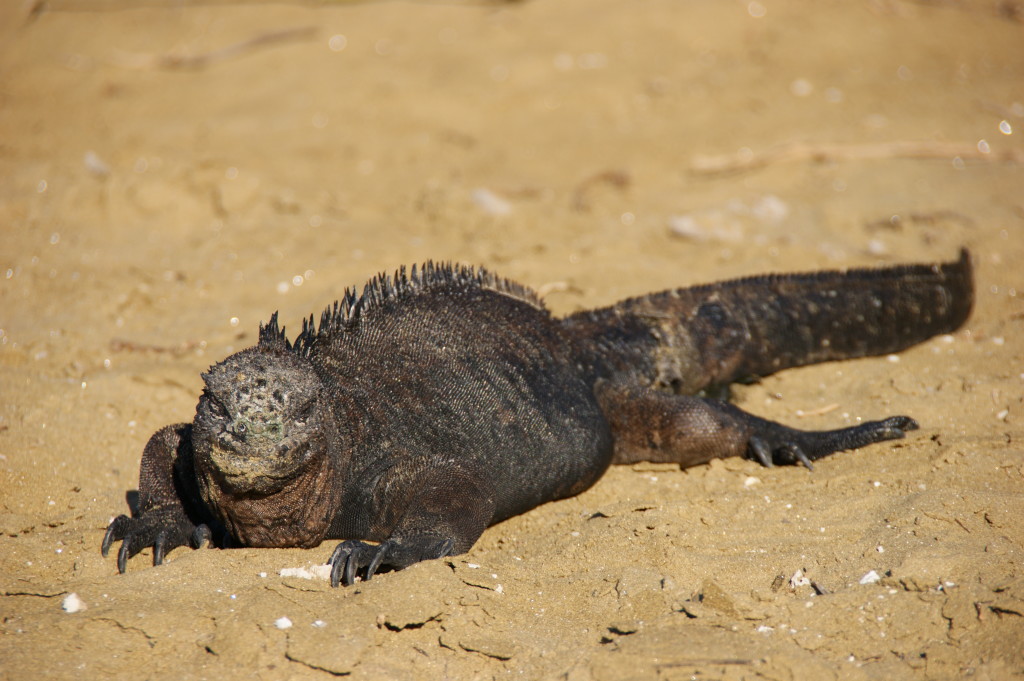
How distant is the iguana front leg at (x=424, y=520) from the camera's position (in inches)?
122

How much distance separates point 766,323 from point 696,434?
3.08 ft

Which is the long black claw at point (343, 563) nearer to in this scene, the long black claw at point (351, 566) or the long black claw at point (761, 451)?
the long black claw at point (351, 566)

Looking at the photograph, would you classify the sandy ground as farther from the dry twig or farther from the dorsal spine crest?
the dorsal spine crest

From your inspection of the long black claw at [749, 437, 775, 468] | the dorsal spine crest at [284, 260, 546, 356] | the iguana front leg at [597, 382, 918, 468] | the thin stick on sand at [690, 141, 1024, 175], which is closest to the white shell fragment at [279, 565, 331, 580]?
the dorsal spine crest at [284, 260, 546, 356]

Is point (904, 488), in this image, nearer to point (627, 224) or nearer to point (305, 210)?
point (627, 224)

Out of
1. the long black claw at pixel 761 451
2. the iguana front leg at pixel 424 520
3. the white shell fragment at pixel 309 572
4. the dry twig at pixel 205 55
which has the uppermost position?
the dry twig at pixel 205 55

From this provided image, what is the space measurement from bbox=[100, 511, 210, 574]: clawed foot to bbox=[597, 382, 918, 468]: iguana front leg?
191cm

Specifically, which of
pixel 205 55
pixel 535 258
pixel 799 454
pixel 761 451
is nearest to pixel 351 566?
pixel 761 451

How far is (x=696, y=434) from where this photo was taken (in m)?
4.29

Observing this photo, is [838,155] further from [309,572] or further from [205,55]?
[205,55]

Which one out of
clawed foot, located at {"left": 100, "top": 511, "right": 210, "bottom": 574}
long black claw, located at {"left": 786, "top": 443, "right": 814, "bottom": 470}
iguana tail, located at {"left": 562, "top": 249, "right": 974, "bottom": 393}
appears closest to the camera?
clawed foot, located at {"left": 100, "top": 511, "right": 210, "bottom": 574}

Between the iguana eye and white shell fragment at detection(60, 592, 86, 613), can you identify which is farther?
the iguana eye

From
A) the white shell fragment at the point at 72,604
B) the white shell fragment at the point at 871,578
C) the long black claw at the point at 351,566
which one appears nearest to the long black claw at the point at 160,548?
the white shell fragment at the point at 72,604

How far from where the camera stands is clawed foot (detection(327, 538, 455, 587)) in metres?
3.06
